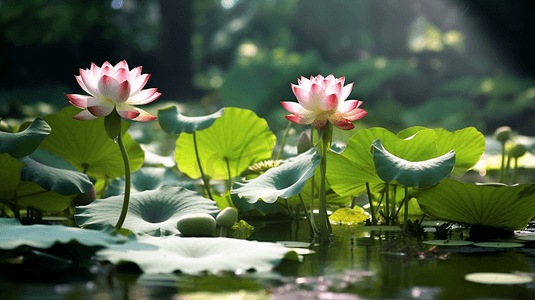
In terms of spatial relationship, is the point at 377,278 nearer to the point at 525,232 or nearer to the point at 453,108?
the point at 525,232

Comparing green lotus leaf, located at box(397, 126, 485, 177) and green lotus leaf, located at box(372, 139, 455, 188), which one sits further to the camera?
green lotus leaf, located at box(397, 126, 485, 177)

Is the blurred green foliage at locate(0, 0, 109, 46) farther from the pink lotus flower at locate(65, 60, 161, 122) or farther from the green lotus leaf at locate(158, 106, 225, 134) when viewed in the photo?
the pink lotus flower at locate(65, 60, 161, 122)

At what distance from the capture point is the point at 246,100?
7.99 meters

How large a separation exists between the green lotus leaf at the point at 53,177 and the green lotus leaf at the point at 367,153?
0.59 meters

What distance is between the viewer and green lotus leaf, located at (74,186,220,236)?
3.42ft

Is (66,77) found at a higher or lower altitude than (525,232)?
higher

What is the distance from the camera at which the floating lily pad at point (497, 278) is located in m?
0.71

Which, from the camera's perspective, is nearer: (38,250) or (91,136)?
(38,250)

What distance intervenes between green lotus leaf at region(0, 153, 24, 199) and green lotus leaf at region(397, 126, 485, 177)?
0.96m

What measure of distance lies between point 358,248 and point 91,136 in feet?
2.56

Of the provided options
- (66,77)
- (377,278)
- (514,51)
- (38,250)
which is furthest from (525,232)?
(66,77)

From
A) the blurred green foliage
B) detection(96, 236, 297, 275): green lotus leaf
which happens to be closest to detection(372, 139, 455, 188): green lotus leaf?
detection(96, 236, 297, 275): green lotus leaf

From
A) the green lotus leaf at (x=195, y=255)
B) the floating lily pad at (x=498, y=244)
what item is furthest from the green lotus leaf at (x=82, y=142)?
the floating lily pad at (x=498, y=244)

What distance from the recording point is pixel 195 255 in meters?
0.83
